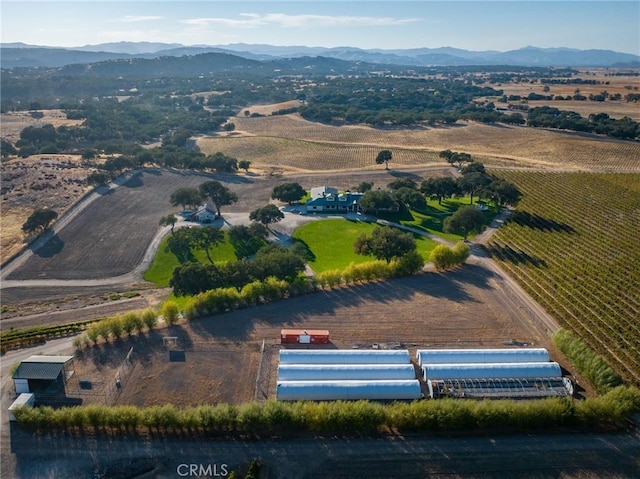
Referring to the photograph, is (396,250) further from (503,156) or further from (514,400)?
(503,156)

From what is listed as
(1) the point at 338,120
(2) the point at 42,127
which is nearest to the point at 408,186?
(1) the point at 338,120

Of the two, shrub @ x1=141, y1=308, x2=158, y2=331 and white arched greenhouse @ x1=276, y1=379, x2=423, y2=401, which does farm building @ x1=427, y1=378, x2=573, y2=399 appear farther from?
shrub @ x1=141, y1=308, x2=158, y2=331

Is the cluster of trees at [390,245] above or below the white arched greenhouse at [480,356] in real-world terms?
above

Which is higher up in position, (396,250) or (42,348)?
(396,250)

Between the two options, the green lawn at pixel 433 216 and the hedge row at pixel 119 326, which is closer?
the hedge row at pixel 119 326

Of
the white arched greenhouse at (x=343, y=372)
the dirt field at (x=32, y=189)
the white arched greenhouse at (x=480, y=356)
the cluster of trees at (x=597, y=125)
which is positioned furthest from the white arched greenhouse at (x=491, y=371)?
the cluster of trees at (x=597, y=125)

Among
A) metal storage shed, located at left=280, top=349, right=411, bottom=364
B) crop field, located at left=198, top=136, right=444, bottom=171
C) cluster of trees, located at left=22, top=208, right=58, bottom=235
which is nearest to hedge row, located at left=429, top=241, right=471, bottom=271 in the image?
metal storage shed, located at left=280, top=349, right=411, bottom=364

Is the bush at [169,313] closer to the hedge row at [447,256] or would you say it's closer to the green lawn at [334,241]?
the green lawn at [334,241]
